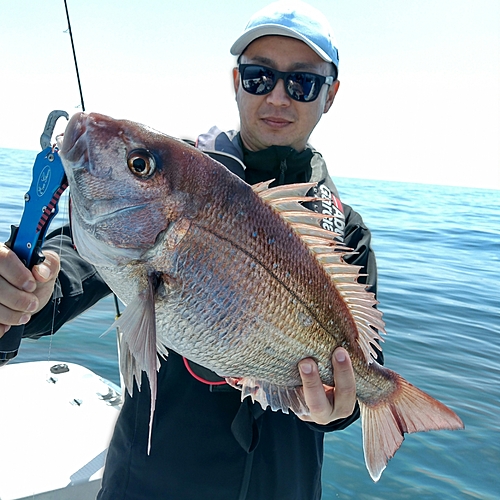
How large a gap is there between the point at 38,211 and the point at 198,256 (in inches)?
19.9

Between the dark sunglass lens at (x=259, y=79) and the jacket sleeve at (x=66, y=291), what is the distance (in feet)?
3.61

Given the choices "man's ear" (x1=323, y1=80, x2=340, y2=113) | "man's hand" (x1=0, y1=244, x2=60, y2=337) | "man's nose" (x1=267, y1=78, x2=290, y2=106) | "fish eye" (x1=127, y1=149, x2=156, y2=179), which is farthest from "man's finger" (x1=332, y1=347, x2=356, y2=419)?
"man's ear" (x1=323, y1=80, x2=340, y2=113)

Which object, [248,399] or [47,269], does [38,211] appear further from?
[248,399]

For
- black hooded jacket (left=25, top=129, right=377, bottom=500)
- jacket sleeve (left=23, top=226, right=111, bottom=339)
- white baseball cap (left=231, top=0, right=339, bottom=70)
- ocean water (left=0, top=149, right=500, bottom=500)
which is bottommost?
ocean water (left=0, top=149, right=500, bottom=500)

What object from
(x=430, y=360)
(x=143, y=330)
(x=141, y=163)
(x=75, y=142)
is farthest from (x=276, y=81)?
(x=430, y=360)

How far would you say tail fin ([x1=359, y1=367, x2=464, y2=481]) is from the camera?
1.98 metres

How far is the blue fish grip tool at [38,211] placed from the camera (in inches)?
56.4

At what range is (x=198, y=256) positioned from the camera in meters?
1.48

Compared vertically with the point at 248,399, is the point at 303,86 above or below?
above

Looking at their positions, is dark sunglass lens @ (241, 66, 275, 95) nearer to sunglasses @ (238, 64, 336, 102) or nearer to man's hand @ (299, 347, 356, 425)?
sunglasses @ (238, 64, 336, 102)

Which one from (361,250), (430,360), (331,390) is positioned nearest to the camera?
(331,390)

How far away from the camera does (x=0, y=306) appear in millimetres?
1394

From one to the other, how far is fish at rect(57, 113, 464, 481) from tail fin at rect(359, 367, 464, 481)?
434mm

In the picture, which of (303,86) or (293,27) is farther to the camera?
(303,86)
